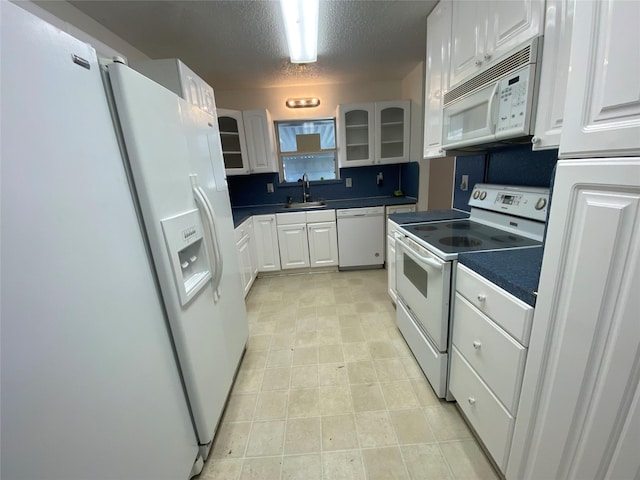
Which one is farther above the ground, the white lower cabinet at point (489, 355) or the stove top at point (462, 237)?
the stove top at point (462, 237)

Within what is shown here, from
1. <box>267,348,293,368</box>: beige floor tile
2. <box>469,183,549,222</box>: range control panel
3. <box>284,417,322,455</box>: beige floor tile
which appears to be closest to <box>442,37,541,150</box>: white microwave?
<box>469,183,549,222</box>: range control panel

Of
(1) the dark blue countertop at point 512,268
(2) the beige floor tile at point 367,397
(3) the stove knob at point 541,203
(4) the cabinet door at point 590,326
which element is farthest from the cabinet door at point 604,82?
(2) the beige floor tile at point 367,397

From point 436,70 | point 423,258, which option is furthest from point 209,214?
point 436,70

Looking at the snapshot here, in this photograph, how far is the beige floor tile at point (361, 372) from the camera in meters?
1.72

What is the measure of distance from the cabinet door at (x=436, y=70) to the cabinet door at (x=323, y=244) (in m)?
1.52

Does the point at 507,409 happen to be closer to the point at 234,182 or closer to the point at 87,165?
the point at 87,165

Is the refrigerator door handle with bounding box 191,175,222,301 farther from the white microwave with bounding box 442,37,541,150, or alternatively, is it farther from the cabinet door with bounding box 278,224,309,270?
the cabinet door with bounding box 278,224,309,270

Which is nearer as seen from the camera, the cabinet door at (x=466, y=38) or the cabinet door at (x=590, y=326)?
the cabinet door at (x=590, y=326)

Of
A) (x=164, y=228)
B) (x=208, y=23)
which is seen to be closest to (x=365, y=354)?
(x=164, y=228)

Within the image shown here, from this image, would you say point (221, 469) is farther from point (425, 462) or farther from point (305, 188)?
point (305, 188)

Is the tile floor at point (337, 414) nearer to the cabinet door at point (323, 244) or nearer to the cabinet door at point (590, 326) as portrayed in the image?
the cabinet door at point (590, 326)

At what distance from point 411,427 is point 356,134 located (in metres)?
3.23

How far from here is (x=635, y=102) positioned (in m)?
0.53

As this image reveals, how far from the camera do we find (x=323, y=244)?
338cm
